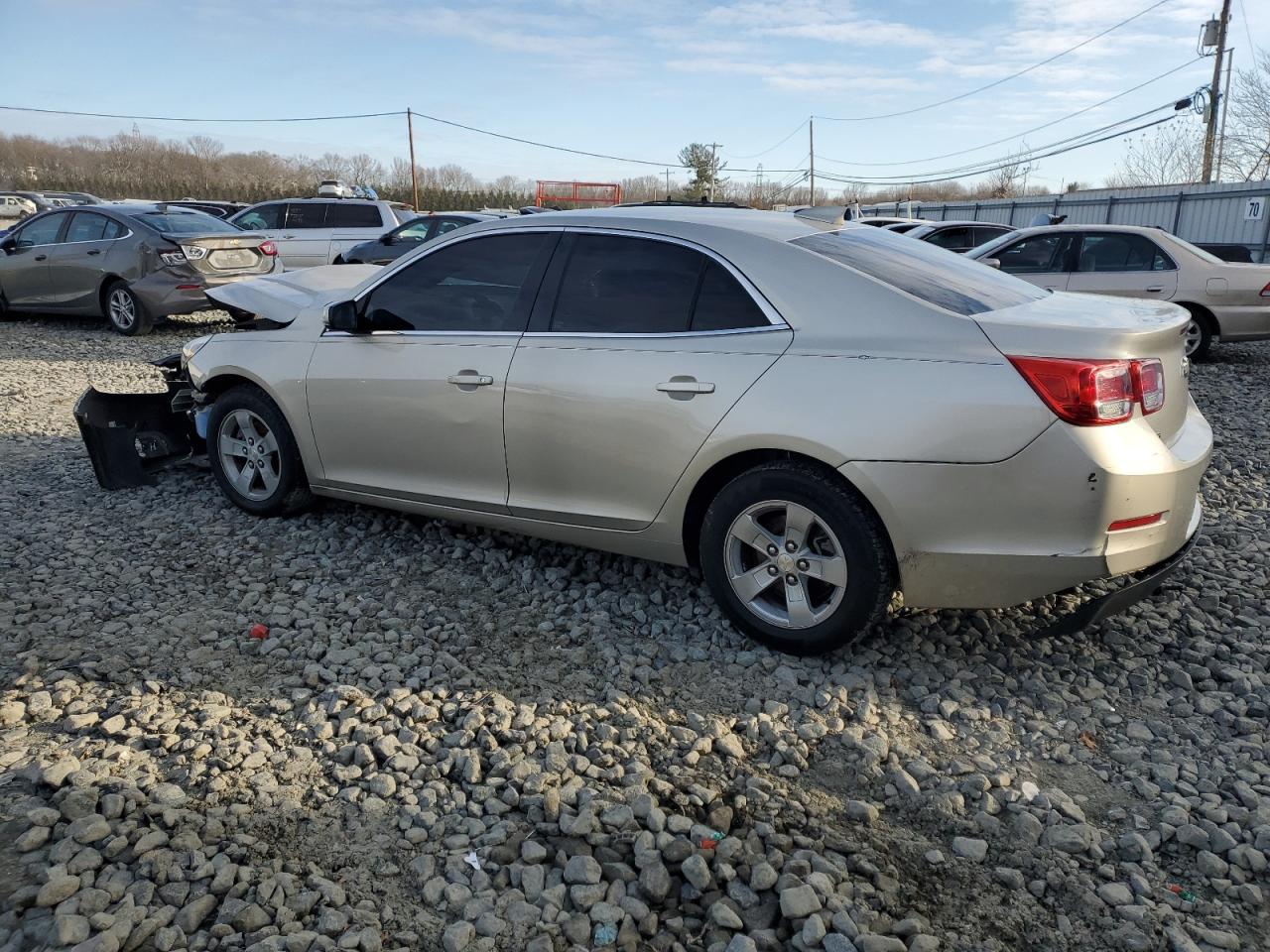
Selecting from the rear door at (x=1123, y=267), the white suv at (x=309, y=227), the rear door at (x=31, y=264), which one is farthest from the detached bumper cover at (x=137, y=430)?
the white suv at (x=309, y=227)

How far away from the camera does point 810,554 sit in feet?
11.3

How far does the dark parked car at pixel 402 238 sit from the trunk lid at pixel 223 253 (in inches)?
80.0

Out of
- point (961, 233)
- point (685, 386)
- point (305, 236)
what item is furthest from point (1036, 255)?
point (305, 236)

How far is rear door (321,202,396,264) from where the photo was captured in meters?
15.8

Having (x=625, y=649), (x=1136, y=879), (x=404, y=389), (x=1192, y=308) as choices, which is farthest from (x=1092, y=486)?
(x=1192, y=308)

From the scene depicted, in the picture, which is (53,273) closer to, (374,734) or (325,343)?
(325,343)

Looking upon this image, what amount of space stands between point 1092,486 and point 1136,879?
3.89 ft

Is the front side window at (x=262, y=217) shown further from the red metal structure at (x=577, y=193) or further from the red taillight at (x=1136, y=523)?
the red metal structure at (x=577, y=193)

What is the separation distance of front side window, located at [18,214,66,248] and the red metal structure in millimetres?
33883

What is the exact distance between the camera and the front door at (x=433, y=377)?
4152 mm

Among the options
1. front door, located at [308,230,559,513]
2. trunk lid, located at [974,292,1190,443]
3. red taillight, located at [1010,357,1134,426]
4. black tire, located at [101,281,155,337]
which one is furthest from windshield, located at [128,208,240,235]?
red taillight, located at [1010,357,1134,426]

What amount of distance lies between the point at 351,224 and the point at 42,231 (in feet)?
16.2

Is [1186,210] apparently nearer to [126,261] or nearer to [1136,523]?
[126,261]

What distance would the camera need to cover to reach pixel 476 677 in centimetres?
351
